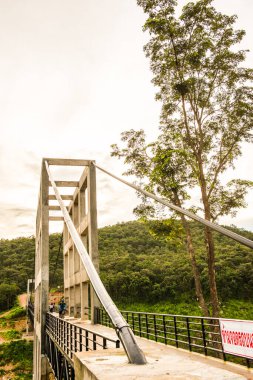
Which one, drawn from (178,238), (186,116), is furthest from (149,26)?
(178,238)

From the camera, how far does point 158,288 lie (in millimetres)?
38562

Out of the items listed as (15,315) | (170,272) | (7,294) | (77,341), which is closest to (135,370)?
(77,341)

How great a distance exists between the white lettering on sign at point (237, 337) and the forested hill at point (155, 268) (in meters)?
19.8

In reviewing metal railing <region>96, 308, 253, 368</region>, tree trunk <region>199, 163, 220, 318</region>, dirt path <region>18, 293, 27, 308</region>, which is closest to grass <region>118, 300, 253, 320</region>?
metal railing <region>96, 308, 253, 368</region>

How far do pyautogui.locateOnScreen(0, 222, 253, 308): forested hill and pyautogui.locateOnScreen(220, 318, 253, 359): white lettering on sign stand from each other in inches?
780

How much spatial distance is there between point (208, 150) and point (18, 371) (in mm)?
25799

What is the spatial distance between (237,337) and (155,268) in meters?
36.9

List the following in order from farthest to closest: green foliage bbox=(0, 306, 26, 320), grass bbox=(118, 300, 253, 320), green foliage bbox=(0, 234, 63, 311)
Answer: green foliage bbox=(0, 234, 63, 311), green foliage bbox=(0, 306, 26, 320), grass bbox=(118, 300, 253, 320)

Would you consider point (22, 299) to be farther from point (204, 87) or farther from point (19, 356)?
point (204, 87)

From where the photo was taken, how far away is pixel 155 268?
136 ft

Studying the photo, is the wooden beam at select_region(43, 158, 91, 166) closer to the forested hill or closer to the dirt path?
the forested hill

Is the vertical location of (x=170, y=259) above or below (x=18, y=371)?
above

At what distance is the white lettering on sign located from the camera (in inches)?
207

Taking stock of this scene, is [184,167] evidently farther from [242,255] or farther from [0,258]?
[0,258]
